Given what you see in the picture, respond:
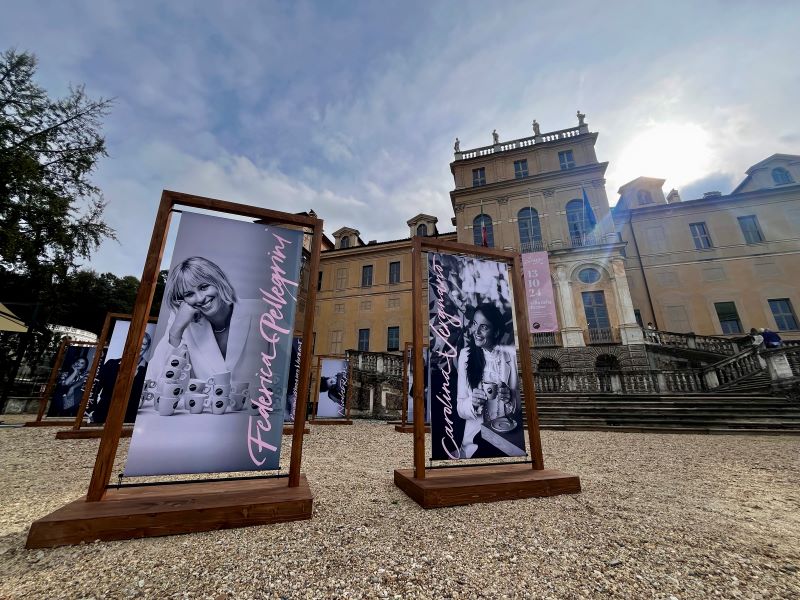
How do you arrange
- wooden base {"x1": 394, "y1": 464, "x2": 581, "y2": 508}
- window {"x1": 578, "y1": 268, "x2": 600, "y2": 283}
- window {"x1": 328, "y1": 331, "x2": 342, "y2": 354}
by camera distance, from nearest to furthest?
wooden base {"x1": 394, "y1": 464, "x2": 581, "y2": 508} → window {"x1": 578, "y1": 268, "x2": 600, "y2": 283} → window {"x1": 328, "y1": 331, "x2": 342, "y2": 354}

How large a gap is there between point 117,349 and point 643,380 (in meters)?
16.3

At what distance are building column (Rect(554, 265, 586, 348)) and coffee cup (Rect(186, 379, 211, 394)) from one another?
19170 mm

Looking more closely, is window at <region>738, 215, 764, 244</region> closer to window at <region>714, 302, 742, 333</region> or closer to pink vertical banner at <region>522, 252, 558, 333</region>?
window at <region>714, 302, 742, 333</region>

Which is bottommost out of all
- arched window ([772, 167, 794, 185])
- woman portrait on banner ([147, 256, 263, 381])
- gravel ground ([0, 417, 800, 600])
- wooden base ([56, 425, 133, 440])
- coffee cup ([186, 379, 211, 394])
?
gravel ground ([0, 417, 800, 600])

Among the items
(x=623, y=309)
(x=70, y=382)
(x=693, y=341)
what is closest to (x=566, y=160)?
(x=623, y=309)

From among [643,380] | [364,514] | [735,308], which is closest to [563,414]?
[643,380]

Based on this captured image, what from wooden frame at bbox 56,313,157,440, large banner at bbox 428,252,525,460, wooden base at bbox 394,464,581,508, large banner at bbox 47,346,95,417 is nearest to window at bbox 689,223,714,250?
large banner at bbox 428,252,525,460

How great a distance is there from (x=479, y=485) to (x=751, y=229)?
2990 centimetres

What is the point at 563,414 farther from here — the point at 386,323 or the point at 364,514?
the point at 386,323

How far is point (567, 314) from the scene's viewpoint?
1875 cm

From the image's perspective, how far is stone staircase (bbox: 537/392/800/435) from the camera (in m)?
7.83

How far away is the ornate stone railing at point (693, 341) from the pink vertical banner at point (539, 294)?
645 cm

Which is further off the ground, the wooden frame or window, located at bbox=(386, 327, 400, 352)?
window, located at bbox=(386, 327, 400, 352)

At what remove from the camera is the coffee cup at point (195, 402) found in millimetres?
2727
